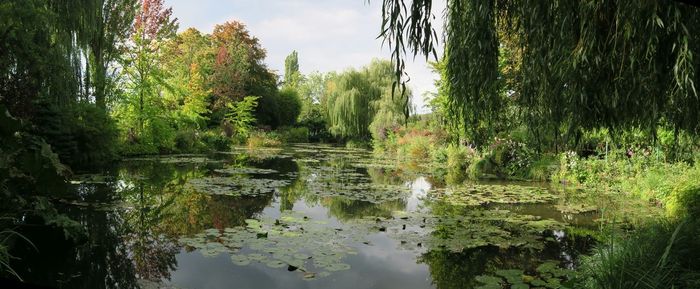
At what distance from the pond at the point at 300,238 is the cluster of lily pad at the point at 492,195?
0.14 ft

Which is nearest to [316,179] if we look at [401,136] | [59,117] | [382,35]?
[59,117]

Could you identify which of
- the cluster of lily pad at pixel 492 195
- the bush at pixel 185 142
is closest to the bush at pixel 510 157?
the cluster of lily pad at pixel 492 195

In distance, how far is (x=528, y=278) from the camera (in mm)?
4094

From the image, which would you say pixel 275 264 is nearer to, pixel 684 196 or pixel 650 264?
pixel 650 264

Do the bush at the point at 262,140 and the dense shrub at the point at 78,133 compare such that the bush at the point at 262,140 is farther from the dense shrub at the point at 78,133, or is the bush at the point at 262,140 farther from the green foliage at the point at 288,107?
the dense shrub at the point at 78,133

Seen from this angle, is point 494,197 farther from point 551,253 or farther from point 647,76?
point 647,76

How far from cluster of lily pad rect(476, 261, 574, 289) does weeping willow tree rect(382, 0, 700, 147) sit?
4.81 ft

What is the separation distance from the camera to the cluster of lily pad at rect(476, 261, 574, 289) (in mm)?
3920

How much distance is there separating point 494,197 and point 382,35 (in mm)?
7186

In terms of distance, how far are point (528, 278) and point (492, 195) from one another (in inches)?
209

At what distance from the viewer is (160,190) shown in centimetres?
842

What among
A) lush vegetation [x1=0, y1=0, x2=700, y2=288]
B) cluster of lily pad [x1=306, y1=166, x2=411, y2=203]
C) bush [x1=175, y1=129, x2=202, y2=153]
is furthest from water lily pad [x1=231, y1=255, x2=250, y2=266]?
bush [x1=175, y1=129, x2=202, y2=153]

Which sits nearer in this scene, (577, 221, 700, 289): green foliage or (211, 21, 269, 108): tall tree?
(577, 221, 700, 289): green foliage

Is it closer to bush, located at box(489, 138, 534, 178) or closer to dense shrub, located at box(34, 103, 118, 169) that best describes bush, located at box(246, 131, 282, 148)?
dense shrub, located at box(34, 103, 118, 169)
